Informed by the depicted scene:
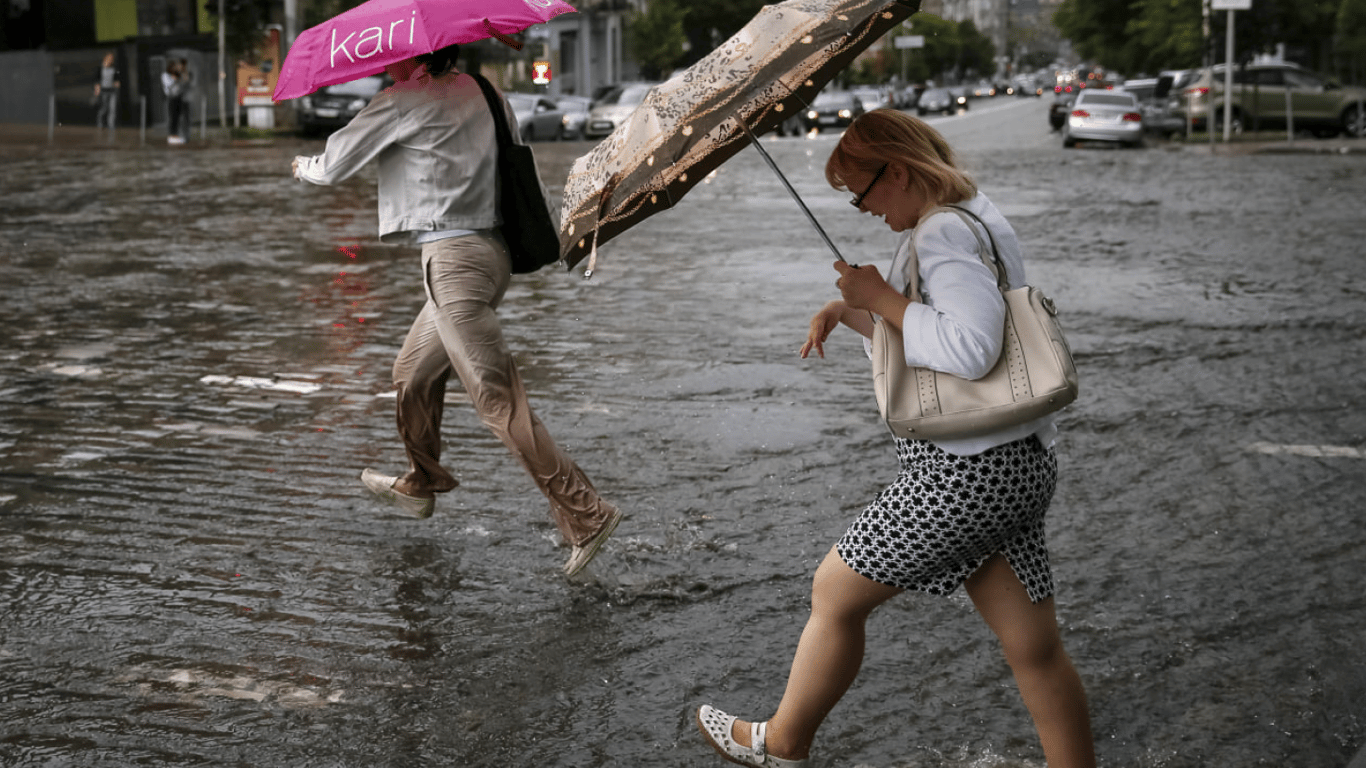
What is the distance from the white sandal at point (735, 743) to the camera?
10.9 ft

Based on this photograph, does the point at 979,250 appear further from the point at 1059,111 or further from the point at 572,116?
the point at 1059,111

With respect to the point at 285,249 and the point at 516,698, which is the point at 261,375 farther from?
the point at 285,249

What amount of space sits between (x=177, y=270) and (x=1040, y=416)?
1048cm

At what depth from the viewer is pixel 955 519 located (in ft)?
9.64

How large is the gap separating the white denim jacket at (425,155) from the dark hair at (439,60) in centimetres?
2

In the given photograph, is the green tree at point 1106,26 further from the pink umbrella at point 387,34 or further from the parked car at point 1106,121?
the pink umbrella at point 387,34

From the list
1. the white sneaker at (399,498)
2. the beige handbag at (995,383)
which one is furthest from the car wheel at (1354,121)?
the beige handbag at (995,383)

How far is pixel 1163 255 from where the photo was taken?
508 inches

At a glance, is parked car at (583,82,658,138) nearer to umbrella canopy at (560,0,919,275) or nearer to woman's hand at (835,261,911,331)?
umbrella canopy at (560,0,919,275)

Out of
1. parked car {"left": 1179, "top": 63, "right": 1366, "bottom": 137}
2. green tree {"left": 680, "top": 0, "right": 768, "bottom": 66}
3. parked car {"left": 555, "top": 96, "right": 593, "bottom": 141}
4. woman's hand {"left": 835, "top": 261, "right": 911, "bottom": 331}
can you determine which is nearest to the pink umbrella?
woman's hand {"left": 835, "top": 261, "right": 911, "bottom": 331}

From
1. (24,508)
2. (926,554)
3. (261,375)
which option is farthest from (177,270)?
(926,554)

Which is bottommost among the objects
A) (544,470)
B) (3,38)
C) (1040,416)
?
(544,470)

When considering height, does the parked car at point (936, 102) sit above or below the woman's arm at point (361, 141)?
above

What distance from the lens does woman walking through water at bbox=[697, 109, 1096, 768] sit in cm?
285
